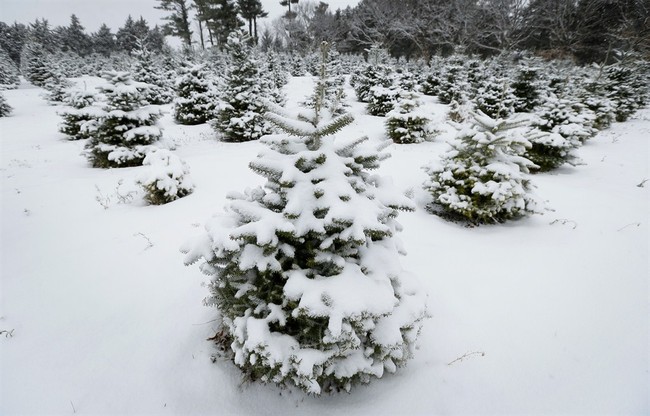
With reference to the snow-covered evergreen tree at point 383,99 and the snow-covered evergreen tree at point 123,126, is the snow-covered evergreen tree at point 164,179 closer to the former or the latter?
the snow-covered evergreen tree at point 123,126

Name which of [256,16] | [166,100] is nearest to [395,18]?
[256,16]

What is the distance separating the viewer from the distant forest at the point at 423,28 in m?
25.0

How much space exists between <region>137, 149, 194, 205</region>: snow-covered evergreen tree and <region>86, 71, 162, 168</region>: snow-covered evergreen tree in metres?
2.27

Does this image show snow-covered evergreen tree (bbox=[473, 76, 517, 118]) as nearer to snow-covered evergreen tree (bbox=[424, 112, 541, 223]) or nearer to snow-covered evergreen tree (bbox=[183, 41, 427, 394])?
snow-covered evergreen tree (bbox=[424, 112, 541, 223])

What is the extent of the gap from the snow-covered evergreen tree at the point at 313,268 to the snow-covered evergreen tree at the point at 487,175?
112 inches

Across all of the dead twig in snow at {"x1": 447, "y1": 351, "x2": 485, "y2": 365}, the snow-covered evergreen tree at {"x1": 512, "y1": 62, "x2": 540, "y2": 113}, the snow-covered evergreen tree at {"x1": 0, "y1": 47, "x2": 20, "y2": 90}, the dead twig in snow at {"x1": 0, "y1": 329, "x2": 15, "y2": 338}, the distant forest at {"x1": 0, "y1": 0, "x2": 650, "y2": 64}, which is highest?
the distant forest at {"x1": 0, "y1": 0, "x2": 650, "y2": 64}

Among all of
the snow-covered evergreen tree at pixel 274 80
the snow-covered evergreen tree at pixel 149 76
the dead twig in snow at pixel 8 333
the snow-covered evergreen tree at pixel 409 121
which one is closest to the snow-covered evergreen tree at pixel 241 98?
the snow-covered evergreen tree at pixel 274 80

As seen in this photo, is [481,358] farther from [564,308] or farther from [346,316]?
[346,316]

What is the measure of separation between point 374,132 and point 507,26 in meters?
26.7

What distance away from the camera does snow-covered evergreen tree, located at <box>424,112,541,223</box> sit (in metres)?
4.31

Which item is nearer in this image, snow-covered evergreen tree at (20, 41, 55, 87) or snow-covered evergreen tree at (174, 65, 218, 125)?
snow-covered evergreen tree at (174, 65, 218, 125)

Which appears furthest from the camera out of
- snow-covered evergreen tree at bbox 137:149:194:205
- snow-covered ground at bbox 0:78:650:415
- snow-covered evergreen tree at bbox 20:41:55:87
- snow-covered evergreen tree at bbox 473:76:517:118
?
snow-covered evergreen tree at bbox 20:41:55:87

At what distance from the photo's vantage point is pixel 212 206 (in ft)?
17.1

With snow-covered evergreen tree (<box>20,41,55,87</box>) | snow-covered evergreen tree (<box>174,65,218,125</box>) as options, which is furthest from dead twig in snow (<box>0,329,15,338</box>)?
snow-covered evergreen tree (<box>20,41,55,87</box>)
